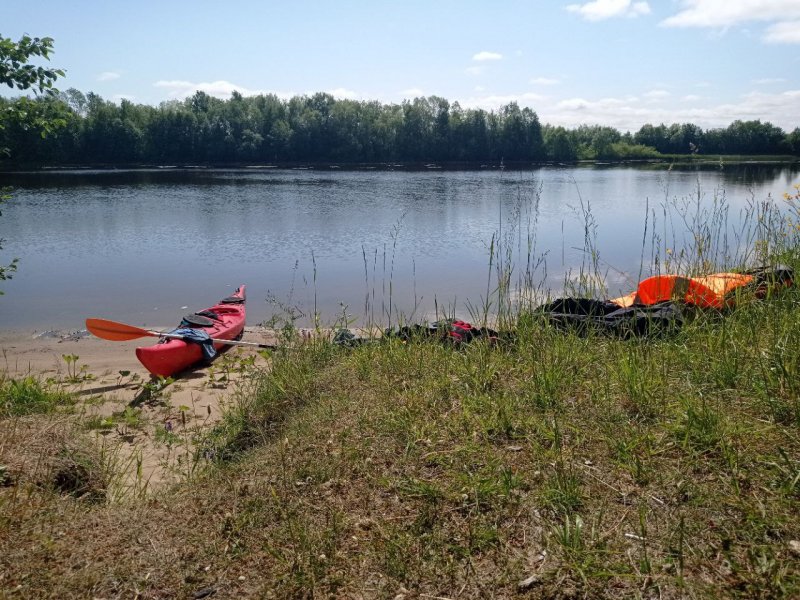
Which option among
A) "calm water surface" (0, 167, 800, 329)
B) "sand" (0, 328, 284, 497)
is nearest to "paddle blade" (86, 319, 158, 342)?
"sand" (0, 328, 284, 497)

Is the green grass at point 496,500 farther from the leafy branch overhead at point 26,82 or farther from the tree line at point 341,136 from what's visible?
the tree line at point 341,136

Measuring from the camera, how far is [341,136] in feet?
297

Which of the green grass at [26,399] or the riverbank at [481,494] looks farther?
the green grass at [26,399]

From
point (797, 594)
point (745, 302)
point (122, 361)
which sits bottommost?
point (122, 361)

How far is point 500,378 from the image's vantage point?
14.5 ft

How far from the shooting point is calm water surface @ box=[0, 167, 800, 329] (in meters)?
13.3

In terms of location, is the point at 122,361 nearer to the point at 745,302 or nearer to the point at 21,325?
the point at 21,325

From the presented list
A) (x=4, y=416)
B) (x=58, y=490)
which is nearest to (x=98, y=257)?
(x=4, y=416)

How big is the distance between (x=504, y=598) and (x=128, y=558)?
5.87 feet

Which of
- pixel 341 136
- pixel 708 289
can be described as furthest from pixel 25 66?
pixel 341 136

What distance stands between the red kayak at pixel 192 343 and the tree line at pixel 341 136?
3119 inches

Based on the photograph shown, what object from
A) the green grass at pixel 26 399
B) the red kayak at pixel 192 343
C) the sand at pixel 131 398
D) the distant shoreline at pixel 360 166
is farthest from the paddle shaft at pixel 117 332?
the distant shoreline at pixel 360 166

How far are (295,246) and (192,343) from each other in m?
12.4

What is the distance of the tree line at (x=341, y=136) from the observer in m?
81.9
